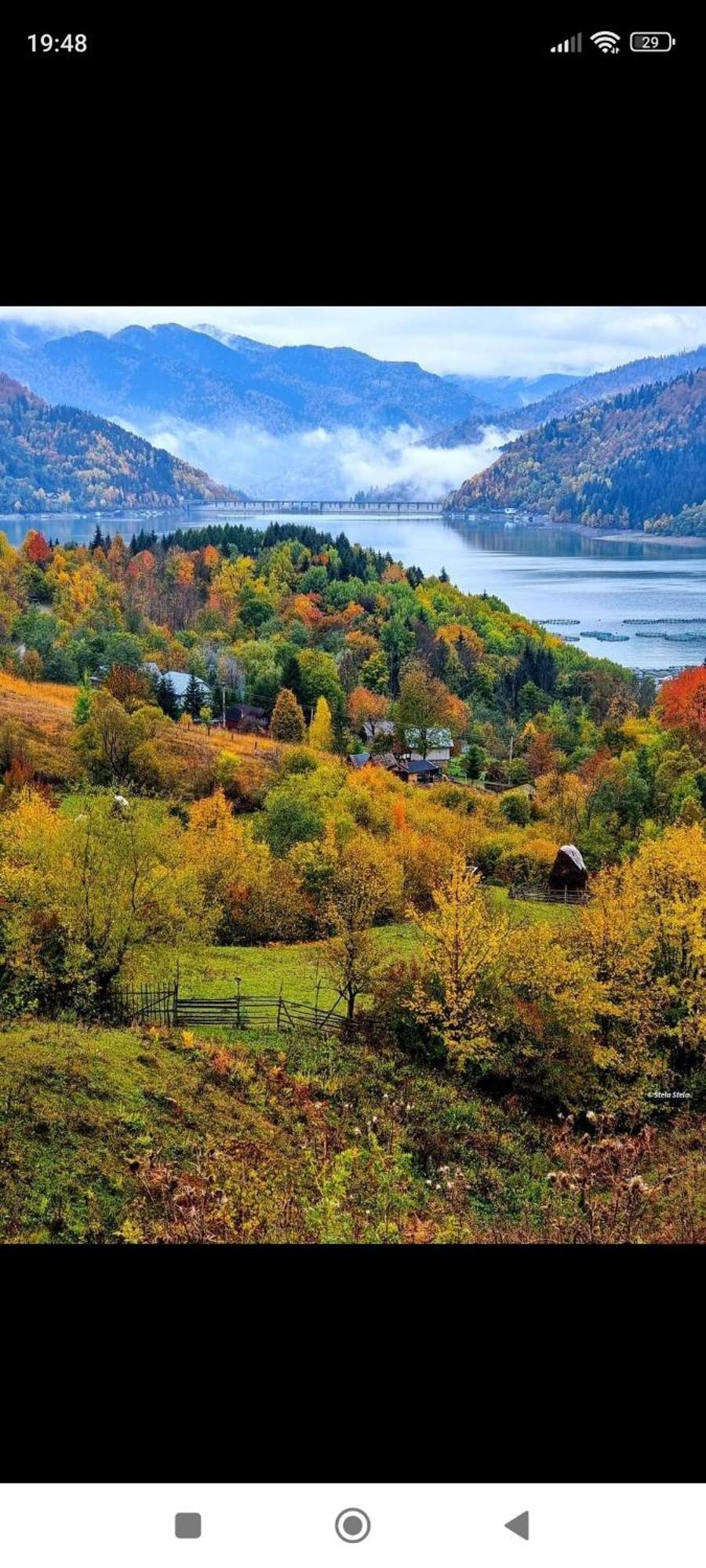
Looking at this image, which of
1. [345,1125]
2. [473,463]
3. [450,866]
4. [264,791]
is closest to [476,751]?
[450,866]

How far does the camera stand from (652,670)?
7.18 metres

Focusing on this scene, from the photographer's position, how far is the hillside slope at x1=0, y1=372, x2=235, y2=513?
804cm

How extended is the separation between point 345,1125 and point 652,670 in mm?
3398

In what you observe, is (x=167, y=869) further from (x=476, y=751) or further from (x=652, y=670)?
(x=652, y=670)

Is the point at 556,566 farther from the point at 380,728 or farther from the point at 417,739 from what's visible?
the point at 380,728

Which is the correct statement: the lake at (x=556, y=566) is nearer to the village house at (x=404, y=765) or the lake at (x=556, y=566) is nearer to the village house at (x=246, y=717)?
the village house at (x=404, y=765)
